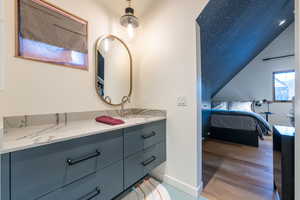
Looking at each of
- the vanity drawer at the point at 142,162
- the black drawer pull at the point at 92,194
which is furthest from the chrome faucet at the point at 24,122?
the vanity drawer at the point at 142,162

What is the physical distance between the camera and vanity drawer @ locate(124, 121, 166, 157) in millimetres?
1158

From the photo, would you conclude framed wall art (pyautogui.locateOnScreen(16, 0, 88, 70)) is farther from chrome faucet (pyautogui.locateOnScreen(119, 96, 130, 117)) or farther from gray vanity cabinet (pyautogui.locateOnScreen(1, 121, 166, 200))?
gray vanity cabinet (pyautogui.locateOnScreen(1, 121, 166, 200))

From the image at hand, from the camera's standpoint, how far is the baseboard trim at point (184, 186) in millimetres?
1395

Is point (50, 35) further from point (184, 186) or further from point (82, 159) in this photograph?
point (184, 186)

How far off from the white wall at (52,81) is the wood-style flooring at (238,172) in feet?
5.44

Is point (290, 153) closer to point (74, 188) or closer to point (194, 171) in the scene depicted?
point (194, 171)

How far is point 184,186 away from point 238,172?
3.07 ft

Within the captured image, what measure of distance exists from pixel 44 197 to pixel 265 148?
11.9 feet

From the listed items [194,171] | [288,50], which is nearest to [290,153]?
[194,171]

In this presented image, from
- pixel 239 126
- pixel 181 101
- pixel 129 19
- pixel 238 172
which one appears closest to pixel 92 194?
pixel 181 101

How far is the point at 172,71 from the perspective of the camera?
1.58 metres

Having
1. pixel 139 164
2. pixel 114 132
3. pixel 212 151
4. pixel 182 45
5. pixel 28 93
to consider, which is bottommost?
pixel 212 151

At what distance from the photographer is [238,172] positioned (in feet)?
5.98

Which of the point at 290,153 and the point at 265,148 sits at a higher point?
the point at 290,153
